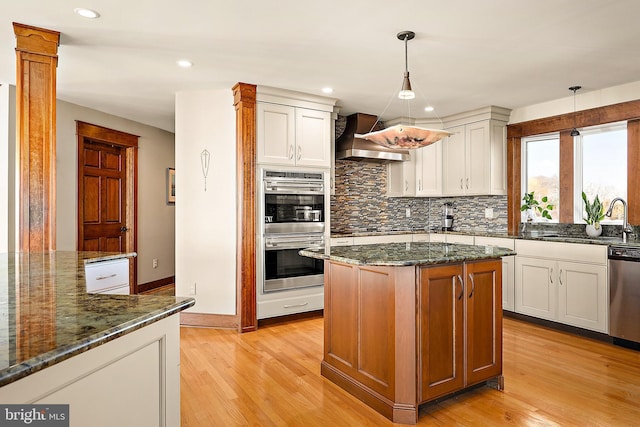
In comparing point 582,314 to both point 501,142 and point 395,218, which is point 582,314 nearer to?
point 501,142

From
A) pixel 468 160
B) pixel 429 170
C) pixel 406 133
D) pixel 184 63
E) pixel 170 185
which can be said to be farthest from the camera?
pixel 170 185

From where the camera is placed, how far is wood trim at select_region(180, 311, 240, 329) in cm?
395

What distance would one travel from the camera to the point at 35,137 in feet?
8.38

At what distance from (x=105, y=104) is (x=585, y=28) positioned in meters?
4.78

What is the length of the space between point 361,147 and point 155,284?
3.68 m

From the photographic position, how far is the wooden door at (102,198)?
16.2 feet

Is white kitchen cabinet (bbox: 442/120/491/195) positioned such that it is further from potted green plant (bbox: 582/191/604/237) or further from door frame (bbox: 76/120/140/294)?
door frame (bbox: 76/120/140/294)

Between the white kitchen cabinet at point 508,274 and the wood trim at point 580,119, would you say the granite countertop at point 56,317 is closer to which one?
the white kitchen cabinet at point 508,274

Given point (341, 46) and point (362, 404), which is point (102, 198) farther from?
point (362, 404)

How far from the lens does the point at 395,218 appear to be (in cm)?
566

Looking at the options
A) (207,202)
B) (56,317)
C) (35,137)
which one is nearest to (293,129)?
(207,202)

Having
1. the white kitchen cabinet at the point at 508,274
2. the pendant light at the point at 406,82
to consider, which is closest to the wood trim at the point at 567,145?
the white kitchen cabinet at the point at 508,274

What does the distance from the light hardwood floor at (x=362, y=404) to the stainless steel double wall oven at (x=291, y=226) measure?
0.72 metres

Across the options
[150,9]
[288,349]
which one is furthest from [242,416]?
[150,9]
